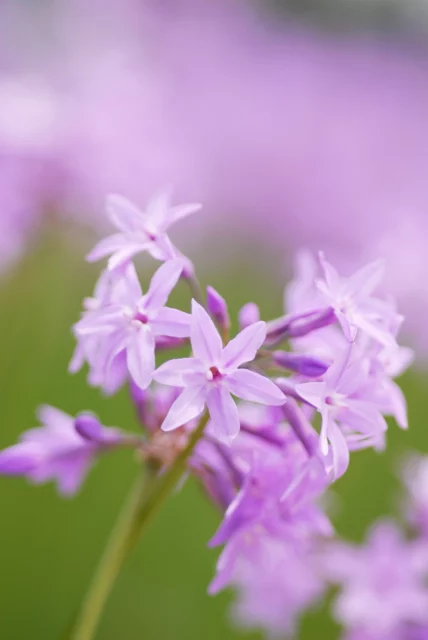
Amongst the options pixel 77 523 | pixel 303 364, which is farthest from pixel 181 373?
pixel 77 523

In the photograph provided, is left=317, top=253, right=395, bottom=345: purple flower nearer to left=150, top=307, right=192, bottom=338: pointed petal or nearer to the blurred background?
left=150, top=307, right=192, bottom=338: pointed petal

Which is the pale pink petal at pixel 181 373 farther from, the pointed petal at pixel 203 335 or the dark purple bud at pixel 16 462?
the dark purple bud at pixel 16 462

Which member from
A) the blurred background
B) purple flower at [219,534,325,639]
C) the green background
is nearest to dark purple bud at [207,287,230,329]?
purple flower at [219,534,325,639]

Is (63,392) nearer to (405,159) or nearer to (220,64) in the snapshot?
(405,159)

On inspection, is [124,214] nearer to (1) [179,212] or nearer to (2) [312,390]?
(1) [179,212]

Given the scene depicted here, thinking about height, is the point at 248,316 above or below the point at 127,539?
above
